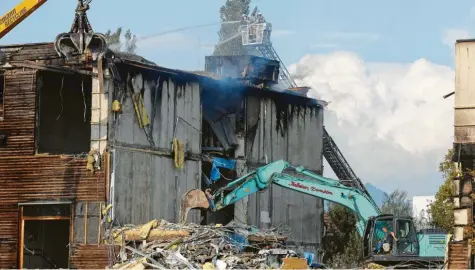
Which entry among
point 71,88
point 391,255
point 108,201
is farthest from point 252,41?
point 391,255

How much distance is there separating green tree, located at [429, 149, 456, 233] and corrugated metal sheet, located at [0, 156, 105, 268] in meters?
14.4

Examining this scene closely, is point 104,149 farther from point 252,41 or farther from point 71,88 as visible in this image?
point 252,41

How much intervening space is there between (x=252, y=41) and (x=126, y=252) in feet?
114

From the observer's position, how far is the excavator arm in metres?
37.5

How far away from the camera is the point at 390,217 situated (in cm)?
3378

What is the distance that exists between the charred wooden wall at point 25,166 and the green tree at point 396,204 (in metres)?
26.4

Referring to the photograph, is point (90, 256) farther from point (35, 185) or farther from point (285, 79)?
point (285, 79)

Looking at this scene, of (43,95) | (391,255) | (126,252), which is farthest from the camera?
(43,95)

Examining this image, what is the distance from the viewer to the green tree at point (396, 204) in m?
61.1

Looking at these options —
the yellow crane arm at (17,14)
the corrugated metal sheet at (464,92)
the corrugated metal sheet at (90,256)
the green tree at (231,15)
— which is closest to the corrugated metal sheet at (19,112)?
the yellow crane arm at (17,14)

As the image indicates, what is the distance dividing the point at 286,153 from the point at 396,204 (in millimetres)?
17330

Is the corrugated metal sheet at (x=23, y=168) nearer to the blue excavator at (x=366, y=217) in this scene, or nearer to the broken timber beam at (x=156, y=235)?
the broken timber beam at (x=156, y=235)

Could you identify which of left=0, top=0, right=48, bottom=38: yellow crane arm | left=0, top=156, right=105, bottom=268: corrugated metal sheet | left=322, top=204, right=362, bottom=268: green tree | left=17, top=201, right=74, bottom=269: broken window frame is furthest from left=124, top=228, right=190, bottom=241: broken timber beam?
left=322, top=204, right=362, bottom=268: green tree

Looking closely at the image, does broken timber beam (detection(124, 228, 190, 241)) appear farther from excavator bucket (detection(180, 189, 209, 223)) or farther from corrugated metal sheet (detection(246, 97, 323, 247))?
corrugated metal sheet (detection(246, 97, 323, 247))
